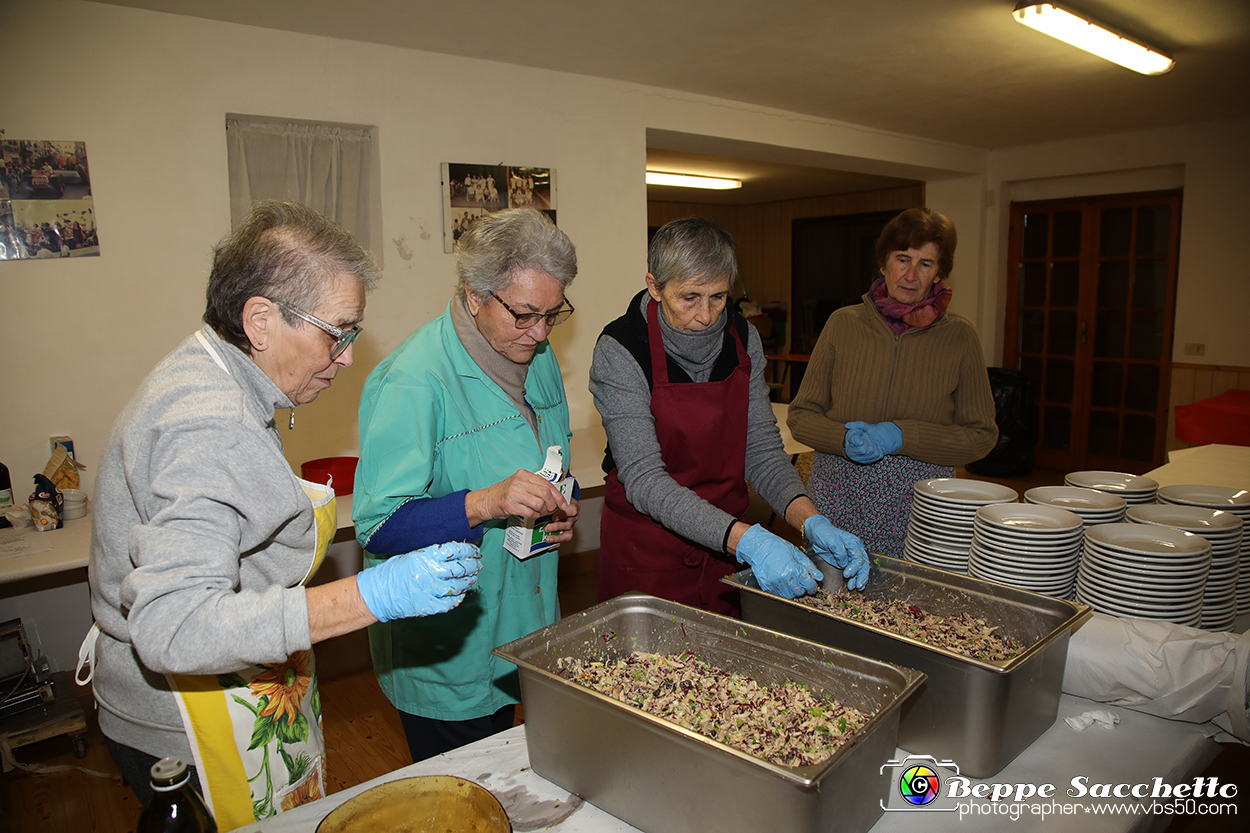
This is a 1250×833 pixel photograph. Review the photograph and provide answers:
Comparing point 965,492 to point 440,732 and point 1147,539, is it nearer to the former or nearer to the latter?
point 1147,539

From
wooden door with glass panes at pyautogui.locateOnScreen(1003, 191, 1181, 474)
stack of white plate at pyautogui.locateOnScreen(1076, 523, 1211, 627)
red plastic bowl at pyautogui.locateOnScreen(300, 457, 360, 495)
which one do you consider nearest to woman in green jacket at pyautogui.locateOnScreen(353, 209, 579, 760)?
stack of white plate at pyautogui.locateOnScreen(1076, 523, 1211, 627)

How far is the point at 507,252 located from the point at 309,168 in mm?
2252

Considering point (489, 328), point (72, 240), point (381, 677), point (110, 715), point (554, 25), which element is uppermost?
point (554, 25)

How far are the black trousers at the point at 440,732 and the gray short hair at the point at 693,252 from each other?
1.08 metres

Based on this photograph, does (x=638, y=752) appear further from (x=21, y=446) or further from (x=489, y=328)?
(x=21, y=446)

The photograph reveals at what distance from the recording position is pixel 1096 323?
6.55 m

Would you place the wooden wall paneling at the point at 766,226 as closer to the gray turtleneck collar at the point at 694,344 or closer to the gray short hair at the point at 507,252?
the gray turtleneck collar at the point at 694,344

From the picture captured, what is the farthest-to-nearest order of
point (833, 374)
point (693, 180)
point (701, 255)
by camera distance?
point (693, 180) → point (833, 374) → point (701, 255)

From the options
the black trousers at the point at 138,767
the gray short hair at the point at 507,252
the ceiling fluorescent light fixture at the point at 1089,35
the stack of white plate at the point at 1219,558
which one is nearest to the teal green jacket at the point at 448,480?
the gray short hair at the point at 507,252

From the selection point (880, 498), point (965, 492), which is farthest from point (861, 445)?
point (965, 492)

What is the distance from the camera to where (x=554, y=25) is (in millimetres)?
3230

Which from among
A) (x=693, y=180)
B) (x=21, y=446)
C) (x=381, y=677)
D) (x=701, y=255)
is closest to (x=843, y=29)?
(x=701, y=255)

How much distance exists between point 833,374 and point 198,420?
186 centimetres

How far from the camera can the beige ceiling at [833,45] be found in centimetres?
305
